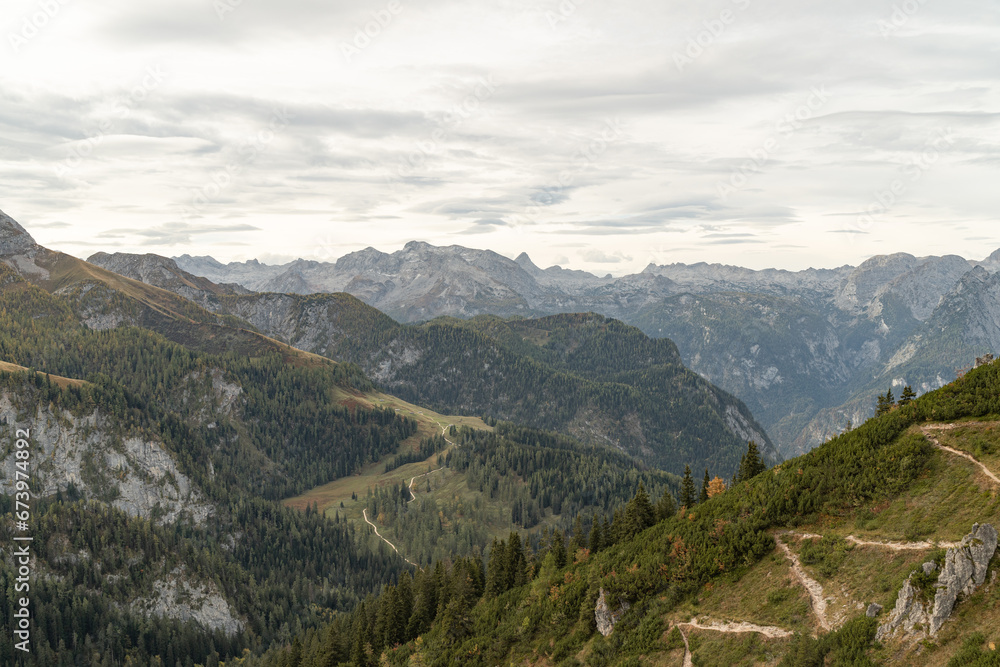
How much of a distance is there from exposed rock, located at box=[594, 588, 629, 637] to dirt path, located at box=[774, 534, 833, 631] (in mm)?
20801

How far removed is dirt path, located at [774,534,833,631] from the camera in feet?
161

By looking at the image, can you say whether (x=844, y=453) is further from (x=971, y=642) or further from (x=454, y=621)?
(x=454, y=621)

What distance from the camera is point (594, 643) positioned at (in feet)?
222

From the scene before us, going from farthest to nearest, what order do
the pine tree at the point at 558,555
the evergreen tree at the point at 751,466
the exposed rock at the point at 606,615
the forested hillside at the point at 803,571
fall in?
1. the pine tree at the point at 558,555
2. the evergreen tree at the point at 751,466
3. the exposed rock at the point at 606,615
4. the forested hillside at the point at 803,571

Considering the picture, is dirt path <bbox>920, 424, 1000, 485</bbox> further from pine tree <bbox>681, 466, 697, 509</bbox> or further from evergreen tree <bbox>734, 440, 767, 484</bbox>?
pine tree <bbox>681, 466, 697, 509</bbox>

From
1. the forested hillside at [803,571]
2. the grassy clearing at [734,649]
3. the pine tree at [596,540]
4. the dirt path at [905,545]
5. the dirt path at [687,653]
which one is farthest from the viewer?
the pine tree at [596,540]

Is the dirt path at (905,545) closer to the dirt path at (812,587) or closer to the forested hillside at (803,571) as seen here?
the forested hillside at (803,571)

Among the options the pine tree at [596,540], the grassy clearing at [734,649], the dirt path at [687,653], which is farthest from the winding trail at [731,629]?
the pine tree at [596,540]

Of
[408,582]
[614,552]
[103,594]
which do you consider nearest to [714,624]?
[614,552]

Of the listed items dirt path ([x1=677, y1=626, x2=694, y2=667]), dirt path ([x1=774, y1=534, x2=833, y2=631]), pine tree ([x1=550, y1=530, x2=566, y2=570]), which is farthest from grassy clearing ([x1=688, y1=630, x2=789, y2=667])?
pine tree ([x1=550, y1=530, x2=566, y2=570])

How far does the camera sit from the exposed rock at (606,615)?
68562mm

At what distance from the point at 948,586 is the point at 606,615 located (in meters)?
39.6

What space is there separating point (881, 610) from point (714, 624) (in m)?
17.2

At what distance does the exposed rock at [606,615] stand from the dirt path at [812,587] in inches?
819
